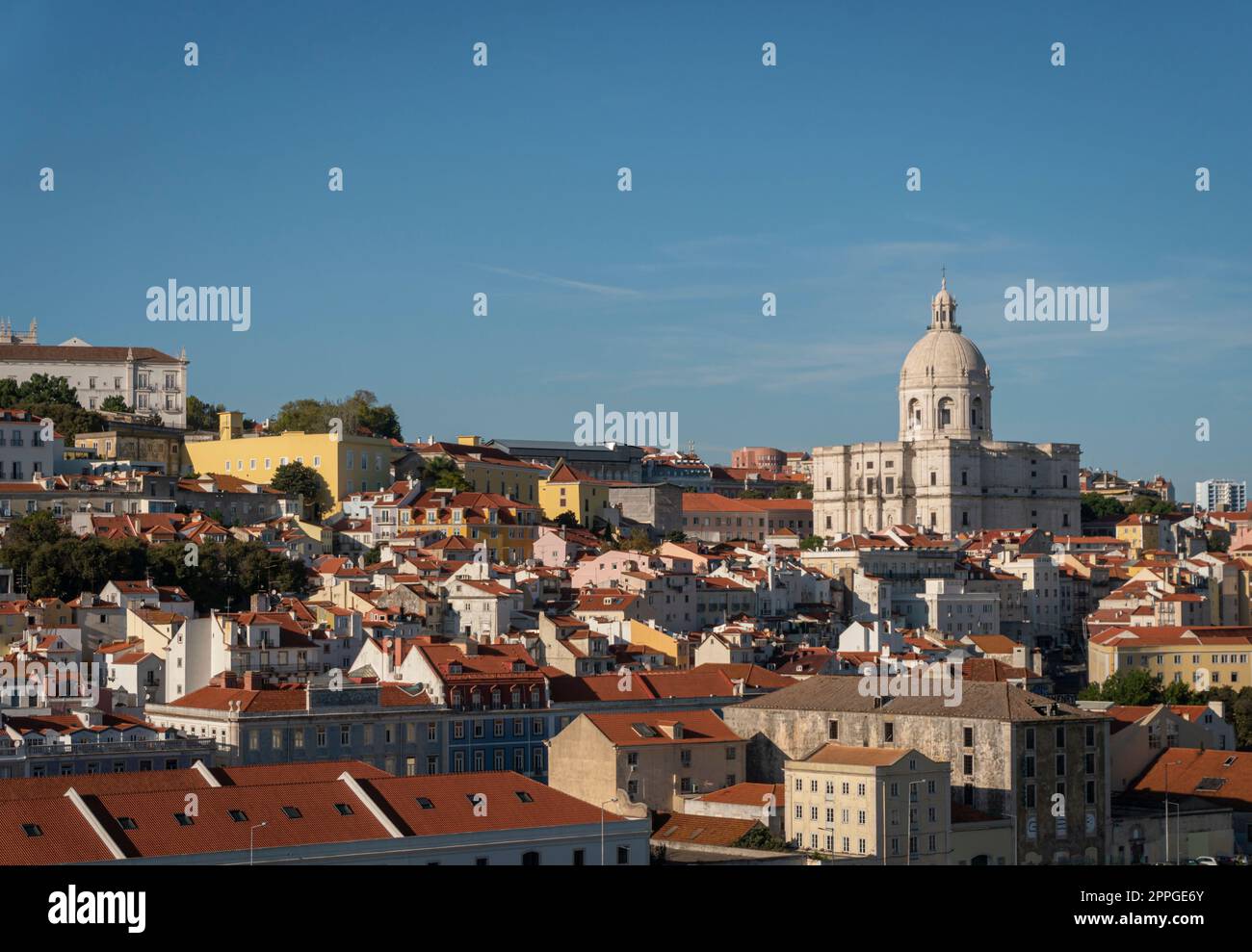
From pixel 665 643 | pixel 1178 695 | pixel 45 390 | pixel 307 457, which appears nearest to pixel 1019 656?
pixel 1178 695

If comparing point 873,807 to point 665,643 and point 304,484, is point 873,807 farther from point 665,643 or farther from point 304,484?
point 304,484

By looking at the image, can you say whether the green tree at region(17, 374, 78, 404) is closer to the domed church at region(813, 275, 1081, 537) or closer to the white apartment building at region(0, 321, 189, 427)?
the white apartment building at region(0, 321, 189, 427)

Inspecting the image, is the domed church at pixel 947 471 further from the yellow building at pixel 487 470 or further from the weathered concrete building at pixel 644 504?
the yellow building at pixel 487 470

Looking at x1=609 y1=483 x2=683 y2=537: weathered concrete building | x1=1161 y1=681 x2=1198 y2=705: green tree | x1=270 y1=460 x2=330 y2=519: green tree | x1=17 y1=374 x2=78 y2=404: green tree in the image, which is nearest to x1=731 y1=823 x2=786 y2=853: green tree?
x1=1161 y1=681 x2=1198 y2=705: green tree

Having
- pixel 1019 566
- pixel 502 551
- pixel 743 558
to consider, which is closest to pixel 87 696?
pixel 502 551
